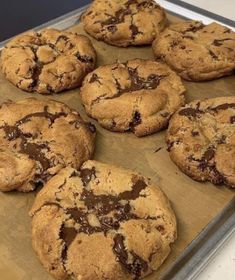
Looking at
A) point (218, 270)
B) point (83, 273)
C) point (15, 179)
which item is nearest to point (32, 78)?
point (15, 179)

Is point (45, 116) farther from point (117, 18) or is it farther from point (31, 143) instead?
point (117, 18)

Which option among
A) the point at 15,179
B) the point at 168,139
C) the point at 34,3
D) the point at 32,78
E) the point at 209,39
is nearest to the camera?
the point at 15,179

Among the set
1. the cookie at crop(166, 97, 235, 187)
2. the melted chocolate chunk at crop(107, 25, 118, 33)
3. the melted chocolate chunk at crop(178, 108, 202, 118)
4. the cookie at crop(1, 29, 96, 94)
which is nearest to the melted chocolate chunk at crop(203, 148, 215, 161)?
the cookie at crop(166, 97, 235, 187)

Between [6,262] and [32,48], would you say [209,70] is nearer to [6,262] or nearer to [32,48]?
[32,48]

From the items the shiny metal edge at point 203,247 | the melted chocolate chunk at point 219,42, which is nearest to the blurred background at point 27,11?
the melted chocolate chunk at point 219,42

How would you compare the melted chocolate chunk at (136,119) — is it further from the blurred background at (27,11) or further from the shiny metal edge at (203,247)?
the blurred background at (27,11)

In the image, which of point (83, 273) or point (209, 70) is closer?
point (83, 273)
